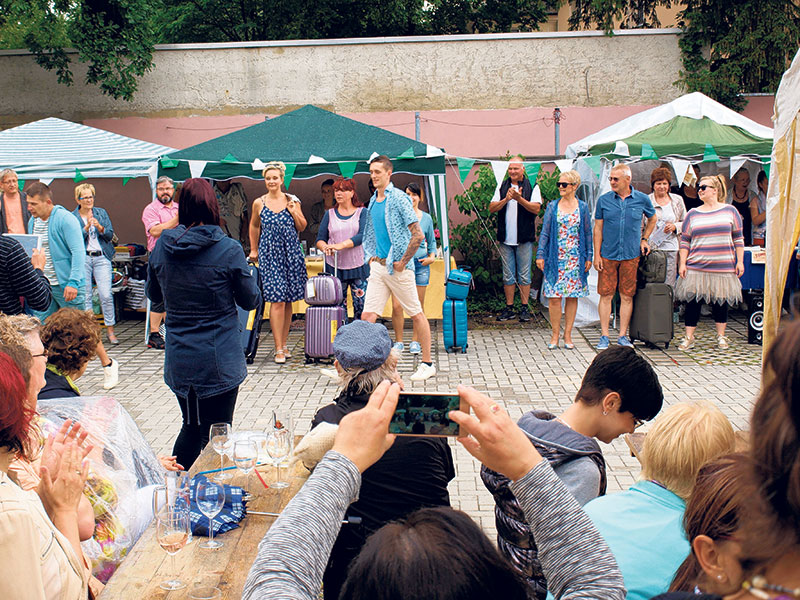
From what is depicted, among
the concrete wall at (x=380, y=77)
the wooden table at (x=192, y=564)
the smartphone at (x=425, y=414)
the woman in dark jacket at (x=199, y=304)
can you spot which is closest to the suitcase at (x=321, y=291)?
the woman in dark jacket at (x=199, y=304)

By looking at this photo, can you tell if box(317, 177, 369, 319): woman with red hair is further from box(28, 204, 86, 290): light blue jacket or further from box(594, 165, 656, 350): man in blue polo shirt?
box(594, 165, 656, 350): man in blue polo shirt

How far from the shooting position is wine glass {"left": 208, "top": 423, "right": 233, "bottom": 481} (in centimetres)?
308

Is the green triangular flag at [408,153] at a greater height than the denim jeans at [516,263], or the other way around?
the green triangular flag at [408,153]

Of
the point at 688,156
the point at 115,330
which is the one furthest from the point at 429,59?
the point at 115,330

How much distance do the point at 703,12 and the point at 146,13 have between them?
10.5m

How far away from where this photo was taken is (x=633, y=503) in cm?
222

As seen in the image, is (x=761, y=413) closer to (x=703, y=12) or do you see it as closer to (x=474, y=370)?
(x=474, y=370)

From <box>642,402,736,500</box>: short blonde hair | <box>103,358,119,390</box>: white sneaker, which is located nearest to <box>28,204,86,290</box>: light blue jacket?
<box>103,358,119,390</box>: white sneaker

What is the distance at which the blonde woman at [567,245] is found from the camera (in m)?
8.42

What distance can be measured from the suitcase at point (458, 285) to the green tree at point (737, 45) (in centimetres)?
779

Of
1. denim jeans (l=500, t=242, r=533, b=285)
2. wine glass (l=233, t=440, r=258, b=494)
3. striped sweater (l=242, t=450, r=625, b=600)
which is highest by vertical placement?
striped sweater (l=242, t=450, r=625, b=600)

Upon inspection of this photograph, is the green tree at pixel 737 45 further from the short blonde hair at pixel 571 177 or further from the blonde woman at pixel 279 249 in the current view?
the blonde woman at pixel 279 249

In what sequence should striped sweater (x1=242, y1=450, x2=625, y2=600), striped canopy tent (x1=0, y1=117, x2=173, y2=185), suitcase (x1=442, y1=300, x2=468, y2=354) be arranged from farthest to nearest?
1. striped canopy tent (x1=0, y1=117, x2=173, y2=185)
2. suitcase (x1=442, y1=300, x2=468, y2=354)
3. striped sweater (x1=242, y1=450, x2=625, y2=600)

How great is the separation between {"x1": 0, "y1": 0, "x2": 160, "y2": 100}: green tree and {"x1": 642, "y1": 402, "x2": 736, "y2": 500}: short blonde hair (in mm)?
13748
